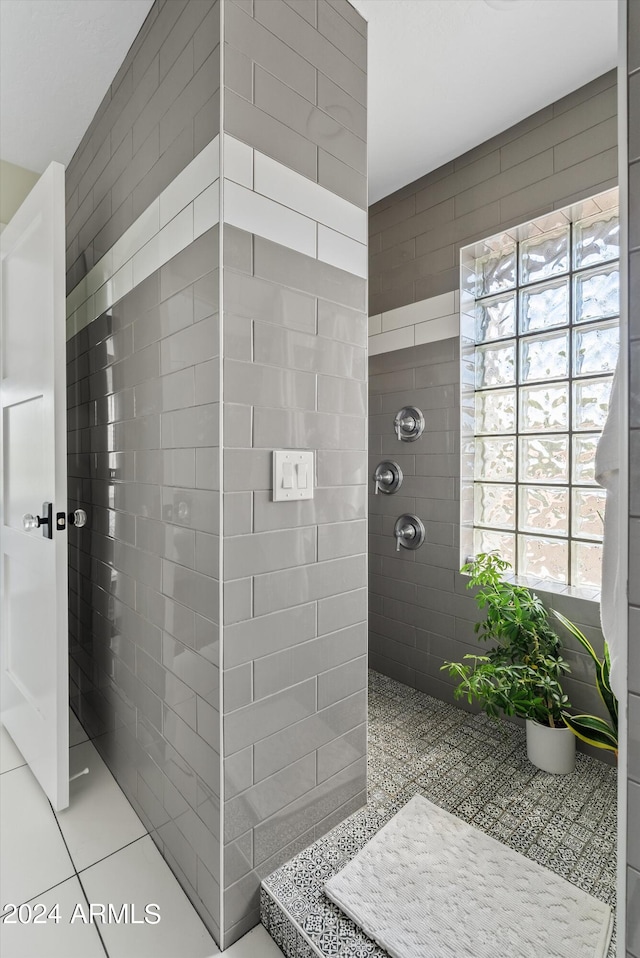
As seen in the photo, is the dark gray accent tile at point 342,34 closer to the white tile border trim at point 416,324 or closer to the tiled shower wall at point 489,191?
the tiled shower wall at point 489,191

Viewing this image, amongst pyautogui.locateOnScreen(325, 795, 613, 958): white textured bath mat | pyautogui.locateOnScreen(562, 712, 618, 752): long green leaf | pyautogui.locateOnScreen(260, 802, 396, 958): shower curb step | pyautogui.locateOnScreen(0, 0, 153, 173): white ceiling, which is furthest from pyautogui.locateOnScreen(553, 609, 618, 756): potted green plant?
pyautogui.locateOnScreen(0, 0, 153, 173): white ceiling

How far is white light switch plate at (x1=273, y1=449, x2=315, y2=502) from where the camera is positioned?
119 cm

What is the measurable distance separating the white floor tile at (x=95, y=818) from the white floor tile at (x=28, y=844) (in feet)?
0.11

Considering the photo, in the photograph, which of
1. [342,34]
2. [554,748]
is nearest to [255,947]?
[554,748]

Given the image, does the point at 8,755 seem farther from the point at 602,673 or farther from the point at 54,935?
the point at 602,673

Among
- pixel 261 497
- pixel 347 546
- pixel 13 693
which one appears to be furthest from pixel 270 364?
pixel 13 693

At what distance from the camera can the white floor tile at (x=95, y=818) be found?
1.42 meters

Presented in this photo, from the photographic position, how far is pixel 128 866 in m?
1.35

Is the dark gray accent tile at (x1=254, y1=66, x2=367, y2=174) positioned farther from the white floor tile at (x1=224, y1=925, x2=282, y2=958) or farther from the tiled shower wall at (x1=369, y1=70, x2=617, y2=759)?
the white floor tile at (x1=224, y1=925, x2=282, y2=958)

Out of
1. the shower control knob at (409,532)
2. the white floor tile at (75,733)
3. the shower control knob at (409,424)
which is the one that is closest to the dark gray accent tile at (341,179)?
the shower control knob at (409,424)

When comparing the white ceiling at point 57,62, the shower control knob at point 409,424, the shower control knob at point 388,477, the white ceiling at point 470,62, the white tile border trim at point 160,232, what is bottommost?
the shower control knob at point 388,477

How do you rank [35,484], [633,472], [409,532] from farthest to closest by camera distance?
[409,532] < [35,484] < [633,472]

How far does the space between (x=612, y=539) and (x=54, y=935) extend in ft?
5.01

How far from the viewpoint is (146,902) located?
1.24m
